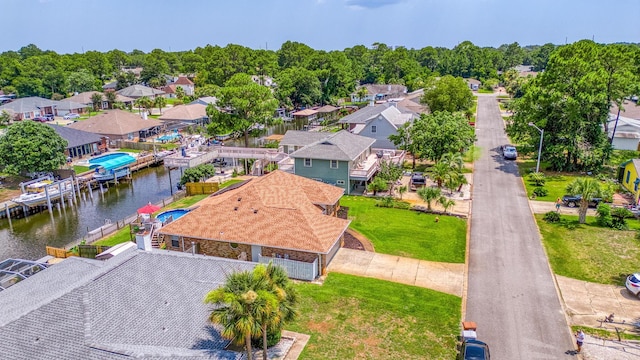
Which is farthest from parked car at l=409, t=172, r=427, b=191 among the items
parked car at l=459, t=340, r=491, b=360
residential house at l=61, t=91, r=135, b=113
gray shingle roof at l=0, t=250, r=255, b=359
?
residential house at l=61, t=91, r=135, b=113

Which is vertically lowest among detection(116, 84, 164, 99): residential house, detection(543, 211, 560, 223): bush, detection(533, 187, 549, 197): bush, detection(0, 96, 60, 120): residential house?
detection(543, 211, 560, 223): bush

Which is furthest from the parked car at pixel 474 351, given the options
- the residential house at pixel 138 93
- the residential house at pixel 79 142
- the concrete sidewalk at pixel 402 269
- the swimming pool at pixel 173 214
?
the residential house at pixel 138 93

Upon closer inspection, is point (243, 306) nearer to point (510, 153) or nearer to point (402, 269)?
point (402, 269)

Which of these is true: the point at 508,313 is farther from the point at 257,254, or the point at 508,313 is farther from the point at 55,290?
the point at 55,290

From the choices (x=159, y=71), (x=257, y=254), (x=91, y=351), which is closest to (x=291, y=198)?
(x=257, y=254)

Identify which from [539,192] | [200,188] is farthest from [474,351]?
[200,188]

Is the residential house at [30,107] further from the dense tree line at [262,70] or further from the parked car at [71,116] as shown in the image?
the dense tree line at [262,70]

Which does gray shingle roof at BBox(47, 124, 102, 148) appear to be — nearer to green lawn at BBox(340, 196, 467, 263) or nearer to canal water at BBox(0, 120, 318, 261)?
canal water at BBox(0, 120, 318, 261)
